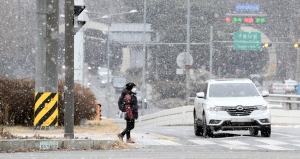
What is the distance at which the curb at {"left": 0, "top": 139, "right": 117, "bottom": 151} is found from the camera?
16094 mm

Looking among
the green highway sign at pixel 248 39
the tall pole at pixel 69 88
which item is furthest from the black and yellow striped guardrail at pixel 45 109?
the green highway sign at pixel 248 39

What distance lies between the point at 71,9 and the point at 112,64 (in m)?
82.2

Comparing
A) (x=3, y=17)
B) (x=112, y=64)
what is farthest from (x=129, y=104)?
(x=112, y=64)

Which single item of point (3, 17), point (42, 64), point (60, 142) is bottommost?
point (60, 142)

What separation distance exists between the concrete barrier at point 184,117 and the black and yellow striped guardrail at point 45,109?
14792 millimetres

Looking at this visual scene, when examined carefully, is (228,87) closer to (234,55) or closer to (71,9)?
(71,9)

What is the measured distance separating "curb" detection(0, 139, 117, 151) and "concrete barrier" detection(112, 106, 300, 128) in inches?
687

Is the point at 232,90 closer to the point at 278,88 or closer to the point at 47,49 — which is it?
the point at 47,49

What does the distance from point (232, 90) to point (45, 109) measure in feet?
17.2

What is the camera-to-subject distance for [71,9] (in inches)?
701

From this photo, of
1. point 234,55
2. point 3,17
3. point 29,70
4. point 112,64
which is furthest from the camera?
point 112,64

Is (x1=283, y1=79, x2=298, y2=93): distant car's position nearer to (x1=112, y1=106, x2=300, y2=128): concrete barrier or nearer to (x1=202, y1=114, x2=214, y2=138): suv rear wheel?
(x1=112, y1=106, x2=300, y2=128): concrete barrier

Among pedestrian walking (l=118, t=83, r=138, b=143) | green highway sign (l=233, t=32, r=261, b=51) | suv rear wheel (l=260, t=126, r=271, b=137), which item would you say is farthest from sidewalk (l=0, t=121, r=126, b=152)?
green highway sign (l=233, t=32, r=261, b=51)

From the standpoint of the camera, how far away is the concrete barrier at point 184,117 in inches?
1314
